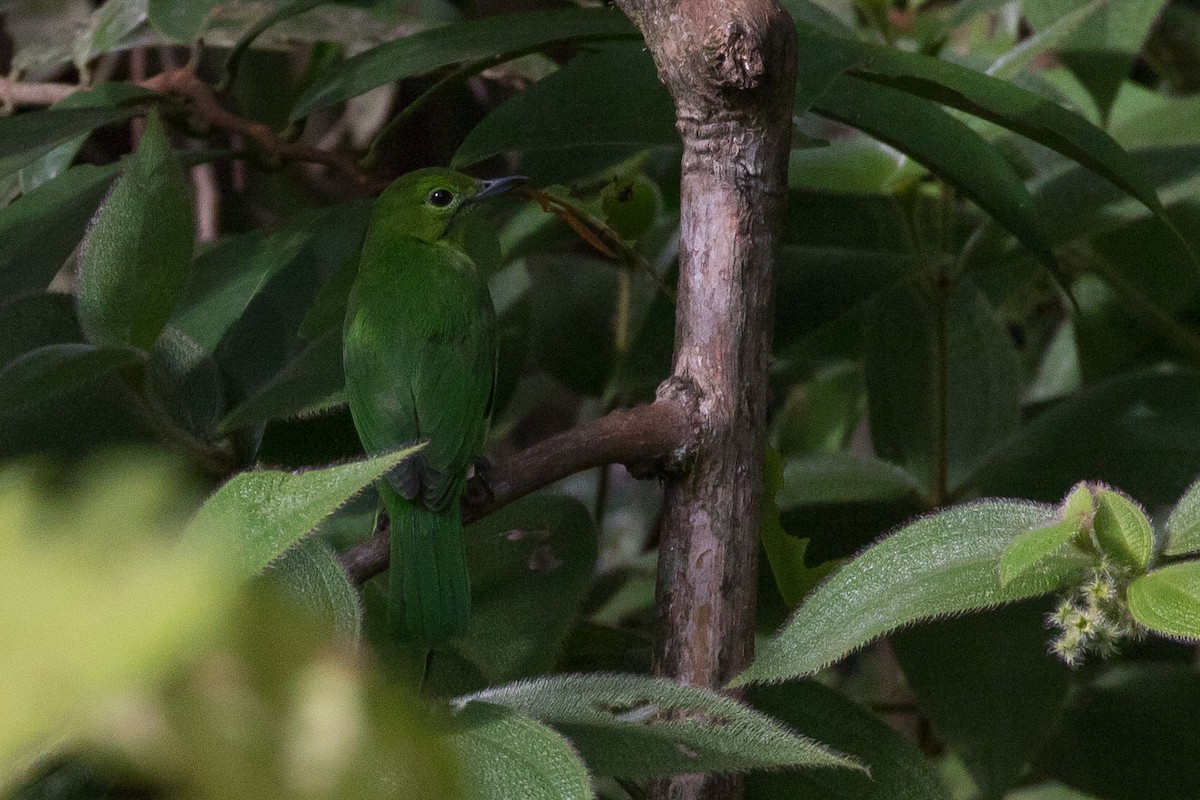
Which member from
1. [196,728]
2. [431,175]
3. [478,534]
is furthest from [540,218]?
[196,728]

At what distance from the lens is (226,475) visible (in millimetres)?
931

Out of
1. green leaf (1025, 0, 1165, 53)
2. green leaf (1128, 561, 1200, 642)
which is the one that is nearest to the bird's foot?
green leaf (1128, 561, 1200, 642)

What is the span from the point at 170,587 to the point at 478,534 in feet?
2.59

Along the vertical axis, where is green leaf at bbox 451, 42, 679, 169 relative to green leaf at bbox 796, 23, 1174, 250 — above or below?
below

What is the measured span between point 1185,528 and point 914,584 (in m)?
0.15

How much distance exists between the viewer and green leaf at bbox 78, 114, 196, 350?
84 centimetres

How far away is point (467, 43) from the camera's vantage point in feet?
3.37

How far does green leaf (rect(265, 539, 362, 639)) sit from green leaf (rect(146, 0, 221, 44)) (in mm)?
653

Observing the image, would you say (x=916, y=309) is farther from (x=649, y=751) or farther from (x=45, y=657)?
(x=45, y=657)

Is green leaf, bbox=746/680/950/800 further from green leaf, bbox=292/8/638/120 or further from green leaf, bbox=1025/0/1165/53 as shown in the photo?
green leaf, bbox=1025/0/1165/53

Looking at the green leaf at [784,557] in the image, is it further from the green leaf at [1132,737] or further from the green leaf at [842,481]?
the green leaf at [1132,737]

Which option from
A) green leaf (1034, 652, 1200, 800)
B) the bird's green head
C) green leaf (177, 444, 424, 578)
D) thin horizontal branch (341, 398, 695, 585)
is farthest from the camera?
the bird's green head

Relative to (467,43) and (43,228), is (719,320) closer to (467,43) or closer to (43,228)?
(467,43)

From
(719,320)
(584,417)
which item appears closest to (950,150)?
(719,320)
